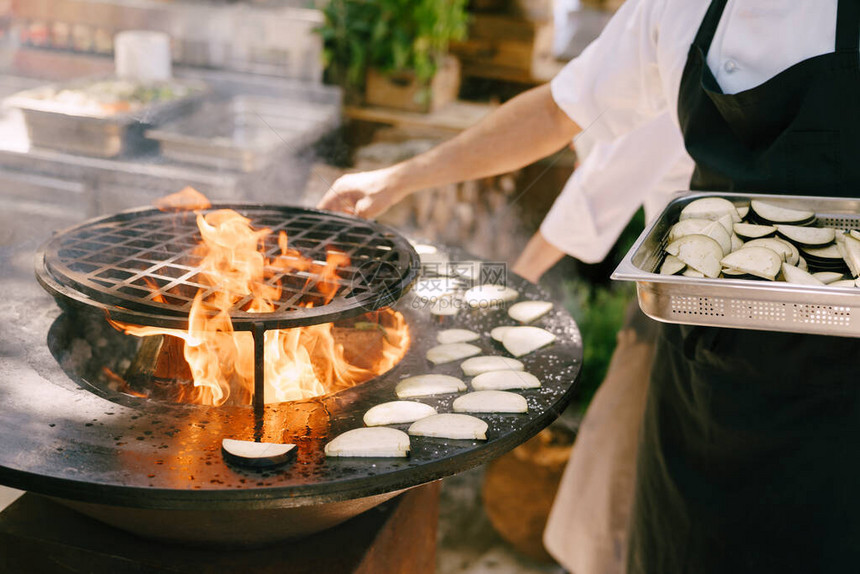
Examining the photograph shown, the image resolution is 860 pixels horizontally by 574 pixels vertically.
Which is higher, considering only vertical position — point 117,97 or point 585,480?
point 117,97

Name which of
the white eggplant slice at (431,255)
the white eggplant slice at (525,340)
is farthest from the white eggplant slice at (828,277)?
the white eggplant slice at (431,255)

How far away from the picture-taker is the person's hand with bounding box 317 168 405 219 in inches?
90.4

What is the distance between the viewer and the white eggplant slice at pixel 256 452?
1.35 metres

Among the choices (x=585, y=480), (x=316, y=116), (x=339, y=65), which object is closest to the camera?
(x=585, y=480)

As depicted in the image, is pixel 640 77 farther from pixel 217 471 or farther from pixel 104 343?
pixel 104 343

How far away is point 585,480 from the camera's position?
2.99 m

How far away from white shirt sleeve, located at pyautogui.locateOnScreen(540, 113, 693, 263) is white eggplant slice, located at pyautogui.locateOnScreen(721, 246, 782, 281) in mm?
1021

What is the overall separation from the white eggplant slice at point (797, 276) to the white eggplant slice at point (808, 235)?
0.30 feet

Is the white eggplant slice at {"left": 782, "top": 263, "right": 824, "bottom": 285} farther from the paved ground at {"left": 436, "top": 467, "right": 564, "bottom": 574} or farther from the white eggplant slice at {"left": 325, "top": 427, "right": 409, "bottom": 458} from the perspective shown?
the paved ground at {"left": 436, "top": 467, "right": 564, "bottom": 574}

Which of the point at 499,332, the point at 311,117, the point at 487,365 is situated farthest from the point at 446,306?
the point at 311,117

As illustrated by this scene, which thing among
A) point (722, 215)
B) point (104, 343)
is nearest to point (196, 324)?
point (104, 343)

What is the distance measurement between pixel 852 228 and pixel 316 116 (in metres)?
3.39

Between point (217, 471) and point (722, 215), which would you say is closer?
point (217, 471)

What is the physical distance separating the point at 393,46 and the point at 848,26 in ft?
11.4
